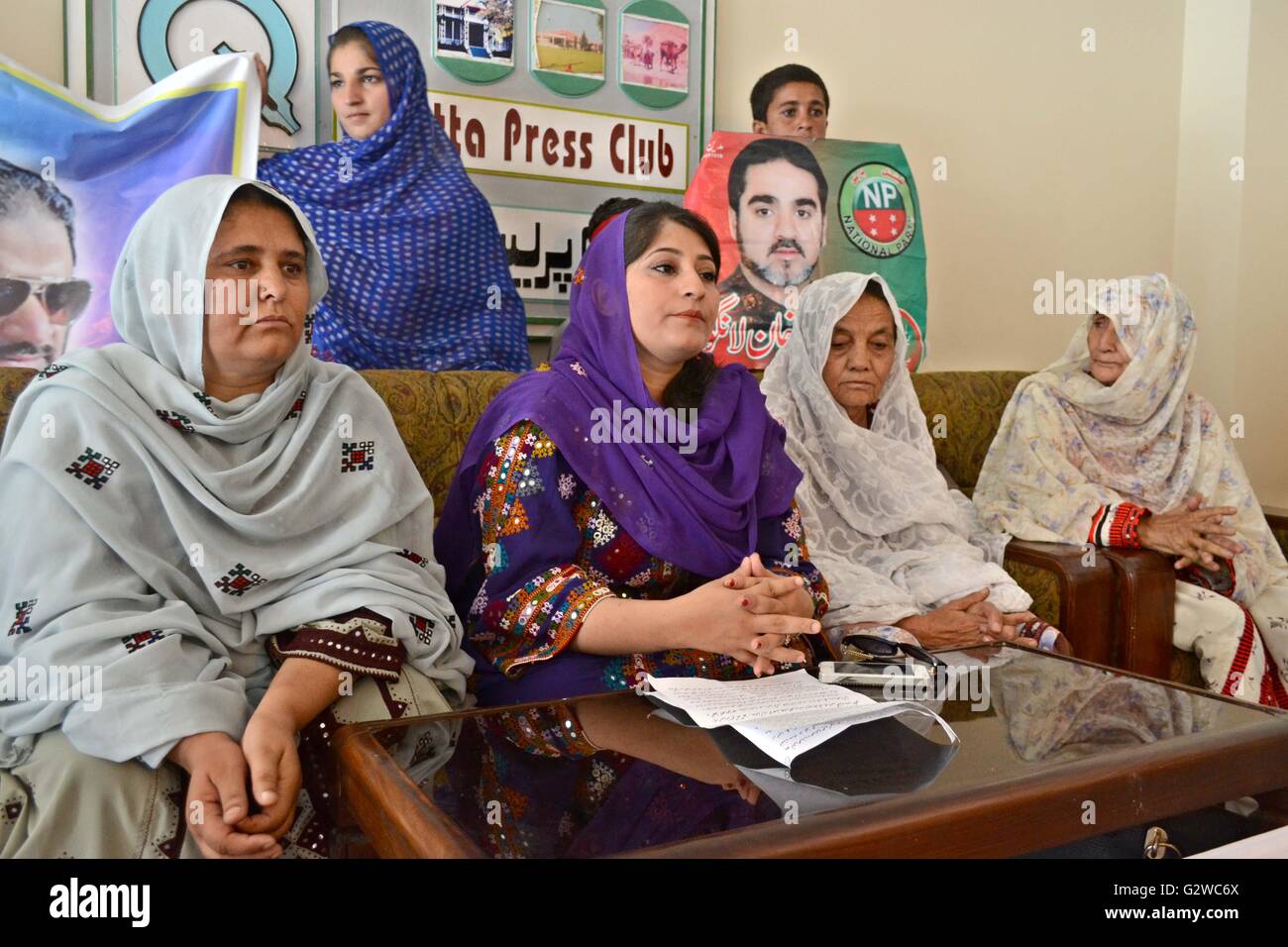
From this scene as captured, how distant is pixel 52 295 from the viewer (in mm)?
2289

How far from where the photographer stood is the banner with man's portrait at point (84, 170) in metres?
2.24

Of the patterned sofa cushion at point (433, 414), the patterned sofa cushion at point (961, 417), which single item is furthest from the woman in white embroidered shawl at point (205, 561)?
the patterned sofa cushion at point (961, 417)

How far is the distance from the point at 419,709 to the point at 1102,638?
164 centimetres

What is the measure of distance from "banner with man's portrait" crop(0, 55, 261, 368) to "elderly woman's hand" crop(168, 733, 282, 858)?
4.82 ft

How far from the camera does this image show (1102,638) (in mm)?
2307

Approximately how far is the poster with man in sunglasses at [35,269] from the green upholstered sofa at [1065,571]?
50 centimetres

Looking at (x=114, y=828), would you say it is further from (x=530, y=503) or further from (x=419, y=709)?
(x=530, y=503)

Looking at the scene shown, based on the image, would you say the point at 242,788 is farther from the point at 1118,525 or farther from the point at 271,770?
the point at 1118,525

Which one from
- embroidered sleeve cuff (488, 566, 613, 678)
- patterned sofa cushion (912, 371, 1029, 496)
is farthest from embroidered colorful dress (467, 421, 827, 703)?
patterned sofa cushion (912, 371, 1029, 496)

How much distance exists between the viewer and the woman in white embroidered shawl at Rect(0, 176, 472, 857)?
1089 millimetres
